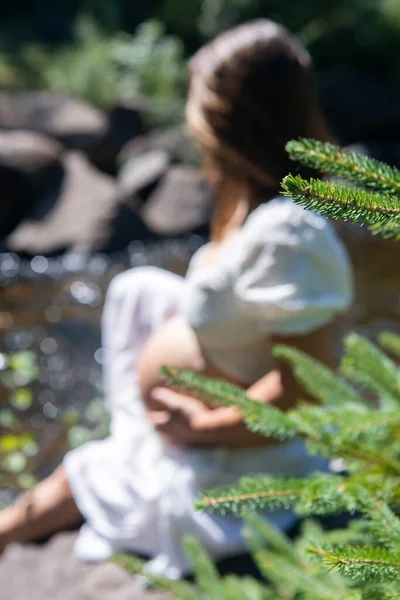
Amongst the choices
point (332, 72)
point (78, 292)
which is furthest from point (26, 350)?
point (332, 72)

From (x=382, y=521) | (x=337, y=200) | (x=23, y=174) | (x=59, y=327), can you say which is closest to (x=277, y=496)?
(x=382, y=521)

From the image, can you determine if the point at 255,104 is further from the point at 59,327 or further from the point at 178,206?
the point at 178,206

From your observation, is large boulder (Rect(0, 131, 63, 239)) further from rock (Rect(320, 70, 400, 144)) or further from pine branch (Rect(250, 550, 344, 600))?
pine branch (Rect(250, 550, 344, 600))

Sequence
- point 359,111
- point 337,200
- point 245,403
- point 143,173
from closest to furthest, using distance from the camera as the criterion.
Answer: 1. point 337,200
2. point 245,403
3. point 143,173
4. point 359,111

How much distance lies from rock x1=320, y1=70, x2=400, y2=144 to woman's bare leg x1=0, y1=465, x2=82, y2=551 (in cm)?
1055

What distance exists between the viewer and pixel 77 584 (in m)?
1.84

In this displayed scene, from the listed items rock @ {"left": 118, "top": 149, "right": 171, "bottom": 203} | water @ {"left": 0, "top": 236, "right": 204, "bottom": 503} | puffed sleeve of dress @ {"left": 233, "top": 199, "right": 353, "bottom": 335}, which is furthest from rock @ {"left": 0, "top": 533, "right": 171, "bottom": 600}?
rock @ {"left": 118, "top": 149, "right": 171, "bottom": 203}

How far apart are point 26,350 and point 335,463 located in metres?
3.50

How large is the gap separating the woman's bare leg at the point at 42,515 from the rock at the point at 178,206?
6.82m

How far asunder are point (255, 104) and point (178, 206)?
7.56 metres

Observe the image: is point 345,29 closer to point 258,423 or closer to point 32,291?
point 32,291

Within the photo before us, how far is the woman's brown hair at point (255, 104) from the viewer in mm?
1653

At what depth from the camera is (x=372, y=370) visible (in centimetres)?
127

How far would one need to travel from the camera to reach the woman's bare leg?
6.82 ft
